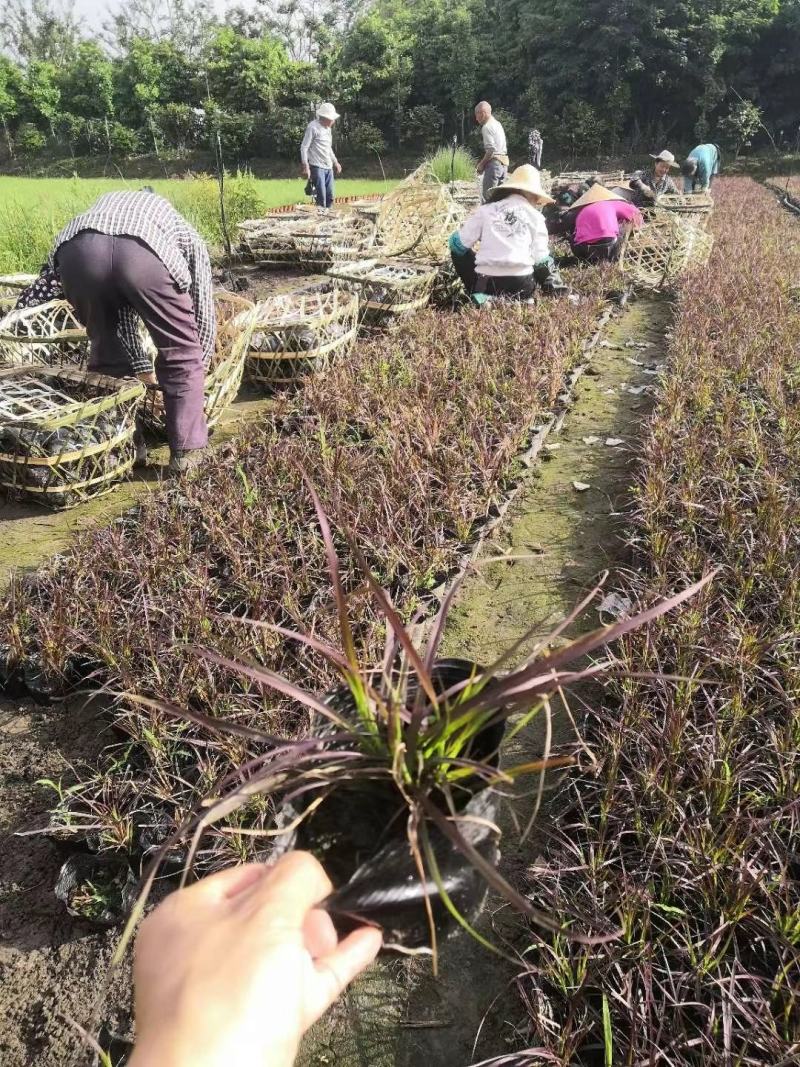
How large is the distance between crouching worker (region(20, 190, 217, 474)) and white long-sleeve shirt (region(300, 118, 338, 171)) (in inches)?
272

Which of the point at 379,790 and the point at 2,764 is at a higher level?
the point at 379,790

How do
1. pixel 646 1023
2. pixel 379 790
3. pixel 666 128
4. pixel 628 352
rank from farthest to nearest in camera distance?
pixel 666 128 → pixel 628 352 → pixel 646 1023 → pixel 379 790

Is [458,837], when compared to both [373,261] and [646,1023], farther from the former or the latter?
[373,261]

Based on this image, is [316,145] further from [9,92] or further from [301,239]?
[9,92]

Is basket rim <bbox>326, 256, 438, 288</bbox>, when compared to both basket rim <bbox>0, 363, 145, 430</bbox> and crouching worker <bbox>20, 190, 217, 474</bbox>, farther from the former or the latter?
basket rim <bbox>0, 363, 145, 430</bbox>

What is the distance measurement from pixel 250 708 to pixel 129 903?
0.52 meters

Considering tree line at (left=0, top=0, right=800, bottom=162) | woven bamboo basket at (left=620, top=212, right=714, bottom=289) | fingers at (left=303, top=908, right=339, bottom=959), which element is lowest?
→ fingers at (left=303, top=908, right=339, bottom=959)

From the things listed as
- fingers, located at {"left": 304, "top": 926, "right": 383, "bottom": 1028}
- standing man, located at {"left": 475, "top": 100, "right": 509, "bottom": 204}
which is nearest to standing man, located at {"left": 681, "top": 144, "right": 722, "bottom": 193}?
standing man, located at {"left": 475, "top": 100, "right": 509, "bottom": 204}

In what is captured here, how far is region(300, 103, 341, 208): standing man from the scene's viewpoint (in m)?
9.16

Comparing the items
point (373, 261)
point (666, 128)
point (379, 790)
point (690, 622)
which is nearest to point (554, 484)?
point (690, 622)

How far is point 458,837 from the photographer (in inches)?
32.1

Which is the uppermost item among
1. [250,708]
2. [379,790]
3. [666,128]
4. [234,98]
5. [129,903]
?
[234,98]

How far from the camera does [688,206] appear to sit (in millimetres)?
7422

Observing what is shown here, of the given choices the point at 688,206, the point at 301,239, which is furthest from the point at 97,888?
the point at 688,206
